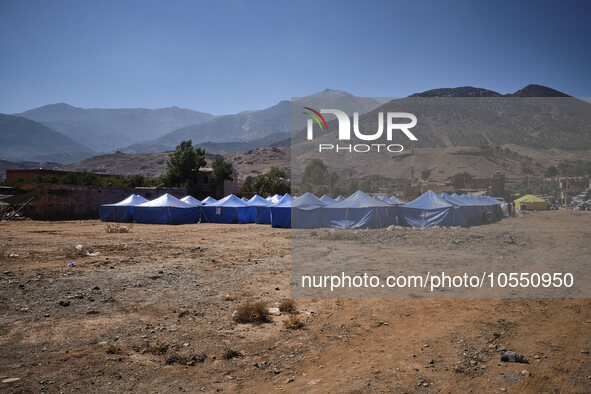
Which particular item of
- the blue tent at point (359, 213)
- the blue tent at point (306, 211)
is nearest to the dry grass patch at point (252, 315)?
the blue tent at point (359, 213)

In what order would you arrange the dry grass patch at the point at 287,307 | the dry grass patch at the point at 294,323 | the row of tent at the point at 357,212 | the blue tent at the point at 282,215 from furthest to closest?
the blue tent at the point at 282,215
the row of tent at the point at 357,212
the dry grass patch at the point at 287,307
the dry grass patch at the point at 294,323

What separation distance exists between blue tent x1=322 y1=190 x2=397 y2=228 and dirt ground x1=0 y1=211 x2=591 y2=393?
595 inches

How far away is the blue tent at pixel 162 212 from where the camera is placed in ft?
99.7

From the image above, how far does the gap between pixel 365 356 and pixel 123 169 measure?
155898 mm

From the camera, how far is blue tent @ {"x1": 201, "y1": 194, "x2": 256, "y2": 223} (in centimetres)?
3256

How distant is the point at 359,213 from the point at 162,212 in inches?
678

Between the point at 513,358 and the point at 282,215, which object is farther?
the point at 282,215

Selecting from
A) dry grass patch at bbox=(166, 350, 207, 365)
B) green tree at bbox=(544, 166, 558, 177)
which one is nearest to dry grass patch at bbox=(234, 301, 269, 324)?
dry grass patch at bbox=(166, 350, 207, 365)

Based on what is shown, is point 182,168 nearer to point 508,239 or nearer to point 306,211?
point 306,211

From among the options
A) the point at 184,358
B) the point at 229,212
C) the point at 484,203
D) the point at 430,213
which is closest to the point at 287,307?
the point at 184,358

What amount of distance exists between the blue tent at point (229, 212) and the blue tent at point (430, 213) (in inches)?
565

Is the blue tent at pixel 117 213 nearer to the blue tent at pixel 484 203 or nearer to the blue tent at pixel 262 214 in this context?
the blue tent at pixel 262 214

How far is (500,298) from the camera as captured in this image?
756 centimetres

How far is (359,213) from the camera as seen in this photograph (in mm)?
23938
